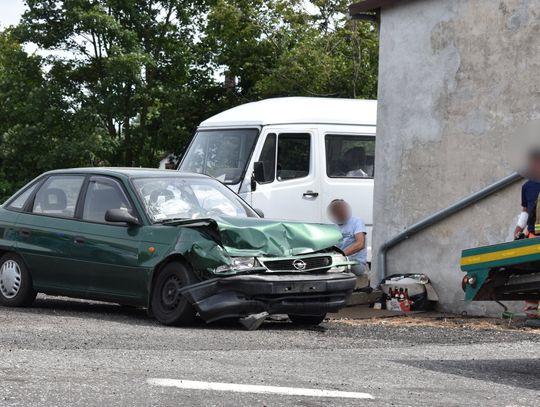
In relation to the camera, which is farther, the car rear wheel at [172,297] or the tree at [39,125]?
the tree at [39,125]

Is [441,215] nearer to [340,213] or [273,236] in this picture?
[340,213]

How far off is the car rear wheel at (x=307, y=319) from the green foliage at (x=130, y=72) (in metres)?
24.3

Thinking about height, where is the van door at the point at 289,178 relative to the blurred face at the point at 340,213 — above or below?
above

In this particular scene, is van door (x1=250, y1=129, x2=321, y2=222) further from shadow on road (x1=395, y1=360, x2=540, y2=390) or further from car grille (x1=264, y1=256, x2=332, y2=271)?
shadow on road (x1=395, y1=360, x2=540, y2=390)

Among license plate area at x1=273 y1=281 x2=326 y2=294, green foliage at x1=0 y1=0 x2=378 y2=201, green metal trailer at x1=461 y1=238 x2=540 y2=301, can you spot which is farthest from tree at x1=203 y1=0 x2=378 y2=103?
green metal trailer at x1=461 y1=238 x2=540 y2=301

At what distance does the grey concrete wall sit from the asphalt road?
244 centimetres

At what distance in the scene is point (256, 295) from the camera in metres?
11.1

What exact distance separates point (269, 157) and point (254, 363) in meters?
8.79

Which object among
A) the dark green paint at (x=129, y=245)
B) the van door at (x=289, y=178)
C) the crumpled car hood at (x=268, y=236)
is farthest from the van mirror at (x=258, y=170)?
the crumpled car hood at (x=268, y=236)

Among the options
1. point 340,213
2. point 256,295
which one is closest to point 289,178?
point 340,213

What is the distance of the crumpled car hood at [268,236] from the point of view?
37.1ft

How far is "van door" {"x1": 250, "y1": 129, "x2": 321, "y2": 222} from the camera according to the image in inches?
675

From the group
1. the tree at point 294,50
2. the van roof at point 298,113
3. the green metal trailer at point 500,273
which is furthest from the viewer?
the tree at point 294,50

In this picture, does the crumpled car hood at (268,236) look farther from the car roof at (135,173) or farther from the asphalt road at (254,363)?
the car roof at (135,173)
